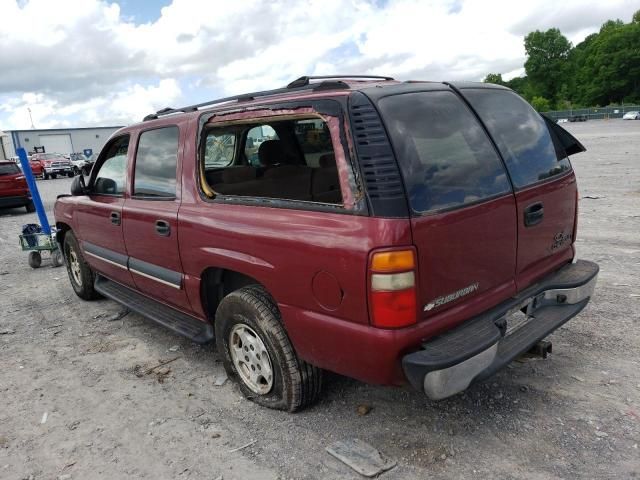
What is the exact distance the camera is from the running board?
3.63 meters

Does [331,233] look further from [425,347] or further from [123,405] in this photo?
[123,405]

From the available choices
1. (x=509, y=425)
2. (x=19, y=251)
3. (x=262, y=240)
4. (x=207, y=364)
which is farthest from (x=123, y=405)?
(x=19, y=251)

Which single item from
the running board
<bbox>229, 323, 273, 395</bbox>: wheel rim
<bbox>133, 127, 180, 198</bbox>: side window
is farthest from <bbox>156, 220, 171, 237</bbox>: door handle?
<bbox>229, 323, 273, 395</bbox>: wheel rim

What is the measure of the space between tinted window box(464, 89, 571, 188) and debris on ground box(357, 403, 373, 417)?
5.19ft

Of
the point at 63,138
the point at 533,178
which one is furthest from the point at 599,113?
the point at 533,178

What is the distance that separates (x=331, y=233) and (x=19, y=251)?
339 inches

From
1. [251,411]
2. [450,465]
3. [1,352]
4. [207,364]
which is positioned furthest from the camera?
[1,352]

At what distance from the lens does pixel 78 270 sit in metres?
5.66

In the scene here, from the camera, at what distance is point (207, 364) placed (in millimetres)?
3965

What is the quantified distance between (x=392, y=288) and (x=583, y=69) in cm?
10310

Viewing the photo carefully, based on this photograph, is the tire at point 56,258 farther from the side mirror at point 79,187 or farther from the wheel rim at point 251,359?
the wheel rim at point 251,359

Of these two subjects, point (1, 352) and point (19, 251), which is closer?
point (1, 352)

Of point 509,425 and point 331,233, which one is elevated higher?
point 331,233

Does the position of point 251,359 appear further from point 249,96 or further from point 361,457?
point 249,96
